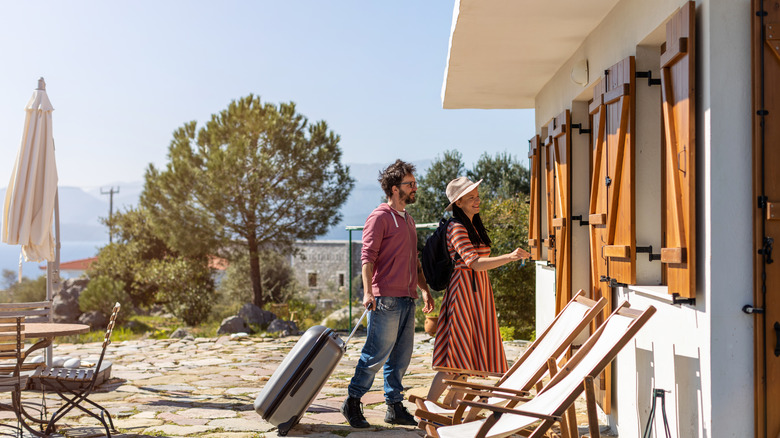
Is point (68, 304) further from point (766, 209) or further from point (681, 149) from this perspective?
point (766, 209)

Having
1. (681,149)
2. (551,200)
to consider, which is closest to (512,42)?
(551,200)

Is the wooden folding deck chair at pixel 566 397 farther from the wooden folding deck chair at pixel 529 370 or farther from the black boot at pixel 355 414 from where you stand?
the black boot at pixel 355 414

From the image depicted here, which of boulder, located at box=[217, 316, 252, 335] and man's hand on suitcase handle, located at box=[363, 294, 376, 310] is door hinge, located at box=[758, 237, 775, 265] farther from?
boulder, located at box=[217, 316, 252, 335]

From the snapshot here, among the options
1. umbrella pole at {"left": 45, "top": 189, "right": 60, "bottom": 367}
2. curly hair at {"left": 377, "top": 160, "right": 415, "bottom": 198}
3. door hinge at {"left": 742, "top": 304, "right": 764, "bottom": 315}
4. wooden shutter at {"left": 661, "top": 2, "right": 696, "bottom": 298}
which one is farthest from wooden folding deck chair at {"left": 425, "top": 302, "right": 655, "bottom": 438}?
umbrella pole at {"left": 45, "top": 189, "right": 60, "bottom": 367}

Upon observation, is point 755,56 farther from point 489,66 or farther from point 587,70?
point 489,66

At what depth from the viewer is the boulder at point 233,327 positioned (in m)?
14.1

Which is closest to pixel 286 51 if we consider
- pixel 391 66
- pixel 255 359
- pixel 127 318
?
pixel 391 66

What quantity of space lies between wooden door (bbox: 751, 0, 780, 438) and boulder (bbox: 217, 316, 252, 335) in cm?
1199

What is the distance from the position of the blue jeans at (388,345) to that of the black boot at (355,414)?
0.05 metres

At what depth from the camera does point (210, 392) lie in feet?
21.7

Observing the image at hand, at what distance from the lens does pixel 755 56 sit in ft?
9.93

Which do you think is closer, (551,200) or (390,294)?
(390,294)

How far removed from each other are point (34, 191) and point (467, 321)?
444cm

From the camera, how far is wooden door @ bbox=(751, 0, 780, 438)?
9.78 ft
